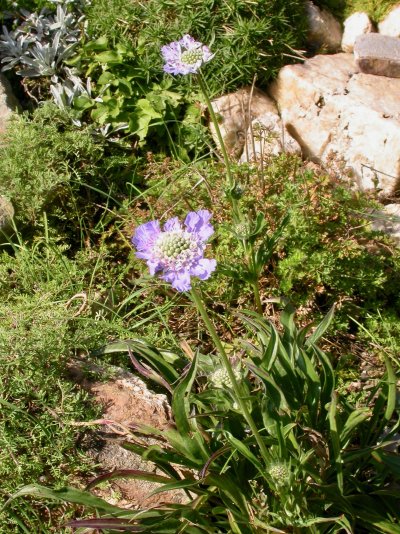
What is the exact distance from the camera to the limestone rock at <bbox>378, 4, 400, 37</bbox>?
4.95 metres

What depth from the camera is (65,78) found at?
4715 millimetres

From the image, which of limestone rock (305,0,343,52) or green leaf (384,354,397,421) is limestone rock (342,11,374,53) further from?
green leaf (384,354,397,421)

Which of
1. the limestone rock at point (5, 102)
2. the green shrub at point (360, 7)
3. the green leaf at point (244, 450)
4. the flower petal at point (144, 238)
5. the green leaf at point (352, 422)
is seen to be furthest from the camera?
the green shrub at point (360, 7)

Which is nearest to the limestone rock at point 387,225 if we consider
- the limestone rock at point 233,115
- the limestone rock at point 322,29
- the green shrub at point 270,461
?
the limestone rock at point 233,115

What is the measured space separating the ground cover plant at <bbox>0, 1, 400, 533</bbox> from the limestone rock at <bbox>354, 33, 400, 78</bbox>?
0.56 metres

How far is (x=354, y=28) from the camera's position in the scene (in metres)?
5.00

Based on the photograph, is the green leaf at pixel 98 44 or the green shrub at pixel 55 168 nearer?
the green shrub at pixel 55 168

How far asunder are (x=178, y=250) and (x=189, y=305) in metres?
1.69

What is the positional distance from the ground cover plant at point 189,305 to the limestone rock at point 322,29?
0.94ft

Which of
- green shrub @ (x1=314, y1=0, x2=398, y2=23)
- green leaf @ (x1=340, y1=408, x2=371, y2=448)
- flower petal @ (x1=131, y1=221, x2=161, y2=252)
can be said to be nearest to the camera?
flower petal @ (x1=131, y1=221, x2=161, y2=252)

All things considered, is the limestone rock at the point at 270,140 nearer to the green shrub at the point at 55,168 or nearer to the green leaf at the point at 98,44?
the green shrub at the point at 55,168

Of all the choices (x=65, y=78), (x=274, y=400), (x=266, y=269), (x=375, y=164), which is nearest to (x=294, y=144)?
(x=375, y=164)

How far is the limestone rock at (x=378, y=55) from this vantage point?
453cm

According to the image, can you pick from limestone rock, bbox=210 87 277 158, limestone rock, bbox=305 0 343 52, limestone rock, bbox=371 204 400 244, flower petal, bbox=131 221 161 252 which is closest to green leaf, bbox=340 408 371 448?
flower petal, bbox=131 221 161 252
